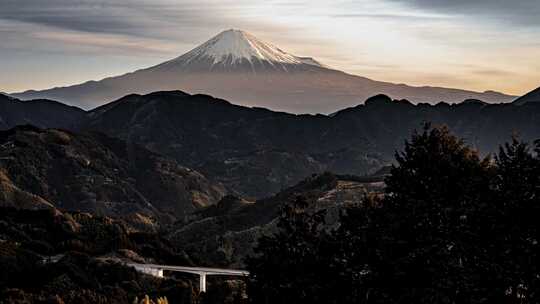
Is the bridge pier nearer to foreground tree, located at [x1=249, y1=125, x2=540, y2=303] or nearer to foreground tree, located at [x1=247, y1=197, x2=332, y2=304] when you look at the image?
foreground tree, located at [x1=249, y1=125, x2=540, y2=303]

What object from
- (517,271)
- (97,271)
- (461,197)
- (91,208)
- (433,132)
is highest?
(433,132)

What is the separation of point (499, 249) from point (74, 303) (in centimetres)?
1737

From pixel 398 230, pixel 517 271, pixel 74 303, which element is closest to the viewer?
pixel 517 271

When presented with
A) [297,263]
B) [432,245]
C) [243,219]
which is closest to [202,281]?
[297,263]

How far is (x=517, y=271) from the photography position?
25453mm

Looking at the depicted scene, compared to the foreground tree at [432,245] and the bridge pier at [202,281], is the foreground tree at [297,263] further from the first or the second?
the bridge pier at [202,281]

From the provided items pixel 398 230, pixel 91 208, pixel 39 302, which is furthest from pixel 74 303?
pixel 91 208

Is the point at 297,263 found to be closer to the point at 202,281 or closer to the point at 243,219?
the point at 202,281

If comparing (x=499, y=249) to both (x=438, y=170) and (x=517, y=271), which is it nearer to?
(x=517, y=271)

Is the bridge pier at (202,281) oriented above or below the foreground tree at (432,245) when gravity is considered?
below

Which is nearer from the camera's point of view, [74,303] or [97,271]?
[74,303]

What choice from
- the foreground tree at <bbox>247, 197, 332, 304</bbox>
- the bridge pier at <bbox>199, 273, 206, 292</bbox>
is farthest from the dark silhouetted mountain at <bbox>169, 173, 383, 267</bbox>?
the foreground tree at <bbox>247, 197, 332, 304</bbox>

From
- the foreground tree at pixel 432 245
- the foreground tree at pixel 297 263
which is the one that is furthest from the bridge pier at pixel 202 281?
the foreground tree at pixel 297 263

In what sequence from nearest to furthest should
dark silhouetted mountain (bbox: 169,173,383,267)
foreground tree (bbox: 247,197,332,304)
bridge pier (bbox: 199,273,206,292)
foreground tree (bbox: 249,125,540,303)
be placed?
foreground tree (bbox: 249,125,540,303)
foreground tree (bbox: 247,197,332,304)
bridge pier (bbox: 199,273,206,292)
dark silhouetted mountain (bbox: 169,173,383,267)
